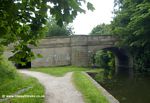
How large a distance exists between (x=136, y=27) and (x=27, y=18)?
26.0 metres

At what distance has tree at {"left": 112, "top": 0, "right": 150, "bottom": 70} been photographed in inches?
1089

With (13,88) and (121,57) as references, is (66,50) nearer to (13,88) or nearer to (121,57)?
(121,57)

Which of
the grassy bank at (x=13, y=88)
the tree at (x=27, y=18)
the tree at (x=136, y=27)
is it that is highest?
the tree at (x=136, y=27)

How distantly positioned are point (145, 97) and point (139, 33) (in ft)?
44.5

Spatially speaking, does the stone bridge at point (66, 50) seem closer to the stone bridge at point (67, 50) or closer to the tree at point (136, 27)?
the stone bridge at point (67, 50)

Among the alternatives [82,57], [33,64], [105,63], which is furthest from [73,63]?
[105,63]

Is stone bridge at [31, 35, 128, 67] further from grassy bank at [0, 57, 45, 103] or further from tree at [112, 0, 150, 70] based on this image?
grassy bank at [0, 57, 45, 103]

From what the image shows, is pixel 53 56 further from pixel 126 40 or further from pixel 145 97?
pixel 145 97

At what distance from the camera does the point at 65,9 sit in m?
3.61

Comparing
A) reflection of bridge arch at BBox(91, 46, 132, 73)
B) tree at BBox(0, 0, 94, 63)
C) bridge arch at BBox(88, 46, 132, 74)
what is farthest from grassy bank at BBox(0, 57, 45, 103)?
reflection of bridge arch at BBox(91, 46, 132, 73)

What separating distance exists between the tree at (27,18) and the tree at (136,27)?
22586 mm

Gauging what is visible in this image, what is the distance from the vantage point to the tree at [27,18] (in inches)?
140

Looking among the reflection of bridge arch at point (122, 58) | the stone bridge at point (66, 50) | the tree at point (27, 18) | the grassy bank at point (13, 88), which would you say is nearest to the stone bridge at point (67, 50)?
the stone bridge at point (66, 50)

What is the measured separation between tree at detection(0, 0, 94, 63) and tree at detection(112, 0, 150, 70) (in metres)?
22.6
